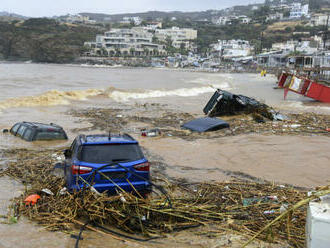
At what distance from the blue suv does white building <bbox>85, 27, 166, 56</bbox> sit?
156143 mm

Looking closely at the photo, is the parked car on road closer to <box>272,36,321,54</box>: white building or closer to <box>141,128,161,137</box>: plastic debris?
<box>141,128,161,137</box>: plastic debris

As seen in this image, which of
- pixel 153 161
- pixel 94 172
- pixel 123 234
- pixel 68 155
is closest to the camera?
pixel 123 234

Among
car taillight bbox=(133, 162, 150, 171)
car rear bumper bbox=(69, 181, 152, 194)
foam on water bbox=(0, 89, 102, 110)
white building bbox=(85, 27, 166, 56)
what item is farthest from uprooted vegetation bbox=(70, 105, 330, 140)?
white building bbox=(85, 27, 166, 56)

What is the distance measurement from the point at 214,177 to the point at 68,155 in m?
3.98

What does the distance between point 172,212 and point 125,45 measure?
6496 inches

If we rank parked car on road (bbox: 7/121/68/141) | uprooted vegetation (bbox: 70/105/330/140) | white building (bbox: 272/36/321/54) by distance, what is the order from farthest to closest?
white building (bbox: 272/36/321/54)
uprooted vegetation (bbox: 70/105/330/140)
parked car on road (bbox: 7/121/68/141)

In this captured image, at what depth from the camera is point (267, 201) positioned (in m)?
6.97

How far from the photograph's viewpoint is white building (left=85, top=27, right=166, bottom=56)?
529 feet

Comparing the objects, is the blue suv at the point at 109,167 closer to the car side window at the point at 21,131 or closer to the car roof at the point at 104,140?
the car roof at the point at 104,140

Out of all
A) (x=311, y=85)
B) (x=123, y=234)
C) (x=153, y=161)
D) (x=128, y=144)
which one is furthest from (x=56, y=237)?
(x=311, y=85)


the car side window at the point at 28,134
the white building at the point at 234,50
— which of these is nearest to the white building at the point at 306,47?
the white building at the point at 234,50

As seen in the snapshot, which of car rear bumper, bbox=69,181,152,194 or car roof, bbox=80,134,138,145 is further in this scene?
car roof, bbox=80,134,138,145

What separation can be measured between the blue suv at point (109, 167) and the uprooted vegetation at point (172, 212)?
0.23 m

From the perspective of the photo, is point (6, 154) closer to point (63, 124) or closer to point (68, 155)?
point (68, 155)
